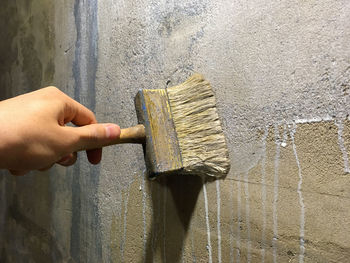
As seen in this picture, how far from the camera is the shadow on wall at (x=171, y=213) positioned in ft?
4.01

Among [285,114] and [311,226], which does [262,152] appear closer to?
[285,114]

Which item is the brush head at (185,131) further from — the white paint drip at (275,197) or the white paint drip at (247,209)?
the white paint drip at (275,197)

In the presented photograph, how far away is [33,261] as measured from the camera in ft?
8.37

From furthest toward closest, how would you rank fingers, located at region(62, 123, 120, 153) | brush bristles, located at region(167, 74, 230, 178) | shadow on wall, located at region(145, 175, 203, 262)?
1. shadow on wall, located at region(145, 175, 203, 262)
2. brush bristles, located at region(167, 74, 230, 178)
3. fingers, located at region(62, 123, 120, 153)

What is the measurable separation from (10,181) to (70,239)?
130 cm

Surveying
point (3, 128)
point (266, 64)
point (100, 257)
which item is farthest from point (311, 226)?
point (100, 257)

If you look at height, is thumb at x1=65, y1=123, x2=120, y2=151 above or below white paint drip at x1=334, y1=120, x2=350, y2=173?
above

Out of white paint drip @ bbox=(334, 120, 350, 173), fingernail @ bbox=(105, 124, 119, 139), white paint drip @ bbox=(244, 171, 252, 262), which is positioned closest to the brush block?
fingernail @ bbox=(105, 124, 119, 139)

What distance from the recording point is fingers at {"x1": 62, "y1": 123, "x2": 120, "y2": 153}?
0.91 meters

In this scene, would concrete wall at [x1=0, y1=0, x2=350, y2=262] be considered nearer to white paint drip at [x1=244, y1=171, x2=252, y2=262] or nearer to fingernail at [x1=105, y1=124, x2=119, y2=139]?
white paint drip at [x1=244, y1=171, x2=252, y2=262]

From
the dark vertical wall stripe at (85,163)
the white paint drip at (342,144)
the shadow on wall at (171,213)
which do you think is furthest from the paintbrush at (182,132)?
the dark vertical wall stripe at (85,163)

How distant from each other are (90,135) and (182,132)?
34 centimetres

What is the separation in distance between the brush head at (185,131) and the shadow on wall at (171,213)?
12 cm

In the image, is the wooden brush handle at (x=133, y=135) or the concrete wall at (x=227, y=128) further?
the wooden brush handle at (x=133, y=135)
